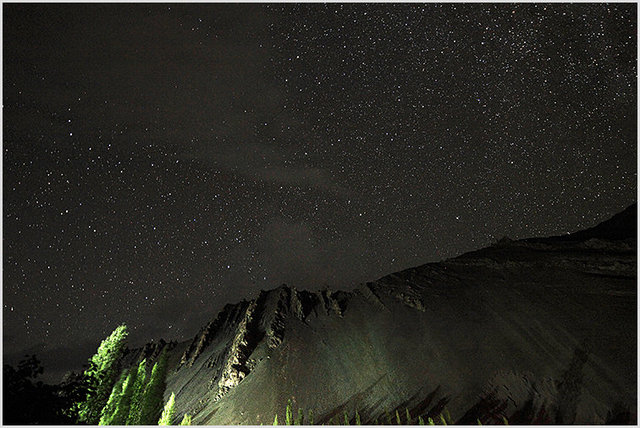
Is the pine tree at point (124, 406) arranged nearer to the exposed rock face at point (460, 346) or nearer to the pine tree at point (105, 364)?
the pine tree at point (105, 364)

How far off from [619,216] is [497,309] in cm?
4157

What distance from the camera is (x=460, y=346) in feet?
145

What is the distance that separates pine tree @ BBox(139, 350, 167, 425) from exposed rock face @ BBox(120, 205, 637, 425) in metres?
2.95

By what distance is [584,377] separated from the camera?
33.5 meters

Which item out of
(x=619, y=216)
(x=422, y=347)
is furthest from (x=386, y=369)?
(x=619, y=216)

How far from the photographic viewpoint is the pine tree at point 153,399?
48375mm

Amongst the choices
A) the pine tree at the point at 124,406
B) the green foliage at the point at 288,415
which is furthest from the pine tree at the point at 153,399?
the green foliage at the point at 288,415

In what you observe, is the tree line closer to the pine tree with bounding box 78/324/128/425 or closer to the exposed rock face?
the pine tree with bounding box 78/324/128/425

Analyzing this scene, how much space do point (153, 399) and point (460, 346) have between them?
4683 centimetres

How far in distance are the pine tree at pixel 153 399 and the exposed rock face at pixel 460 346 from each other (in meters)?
2.95

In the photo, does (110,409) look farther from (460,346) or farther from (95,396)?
(460,346)

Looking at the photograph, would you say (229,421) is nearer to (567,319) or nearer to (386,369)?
(386,369)

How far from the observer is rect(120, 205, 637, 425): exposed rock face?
112 ft

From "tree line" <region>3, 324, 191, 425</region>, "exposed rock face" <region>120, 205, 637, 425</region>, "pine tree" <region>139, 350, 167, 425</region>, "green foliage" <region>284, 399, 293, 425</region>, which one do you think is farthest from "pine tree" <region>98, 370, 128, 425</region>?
"green foliage" <region>284, 399, 293, 425</region>
